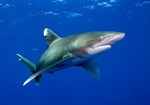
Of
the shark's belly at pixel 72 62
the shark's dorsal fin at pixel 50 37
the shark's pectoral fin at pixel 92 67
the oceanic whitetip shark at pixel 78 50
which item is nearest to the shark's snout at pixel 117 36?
the oceanic whitetip shark at pixel 78 50

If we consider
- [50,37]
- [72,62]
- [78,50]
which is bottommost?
[72,62]

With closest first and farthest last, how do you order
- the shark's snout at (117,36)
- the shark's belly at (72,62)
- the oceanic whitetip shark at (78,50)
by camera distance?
the shark's snout at (117,36), the oceanic whitetip shark at (78,50), the shark's belly at (72,62)

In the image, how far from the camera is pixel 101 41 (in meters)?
5.45

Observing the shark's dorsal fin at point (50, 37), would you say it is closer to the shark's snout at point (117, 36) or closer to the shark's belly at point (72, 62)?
the shark's belly at point (72, 62)

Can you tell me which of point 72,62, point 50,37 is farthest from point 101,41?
point 50,37

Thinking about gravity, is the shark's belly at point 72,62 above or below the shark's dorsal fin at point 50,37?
below

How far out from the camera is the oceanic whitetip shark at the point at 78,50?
5426 mm

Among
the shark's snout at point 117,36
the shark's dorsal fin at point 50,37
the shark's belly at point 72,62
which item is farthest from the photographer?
the shark's dorsal fin at point 50,37

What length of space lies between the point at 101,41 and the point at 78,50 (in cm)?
68

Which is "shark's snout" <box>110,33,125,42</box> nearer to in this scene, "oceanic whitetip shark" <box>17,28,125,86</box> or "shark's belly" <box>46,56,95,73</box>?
"oceanic whitetip shark" <box>17,28,125,86</box>

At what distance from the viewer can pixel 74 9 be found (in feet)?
95.8

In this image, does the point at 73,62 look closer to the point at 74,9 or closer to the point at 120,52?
the point at 74,9

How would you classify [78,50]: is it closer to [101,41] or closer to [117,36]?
[101,41]

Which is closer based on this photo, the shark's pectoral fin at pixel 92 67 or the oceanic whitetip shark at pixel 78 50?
the oceanic whitetip shark at pixel 78 50
